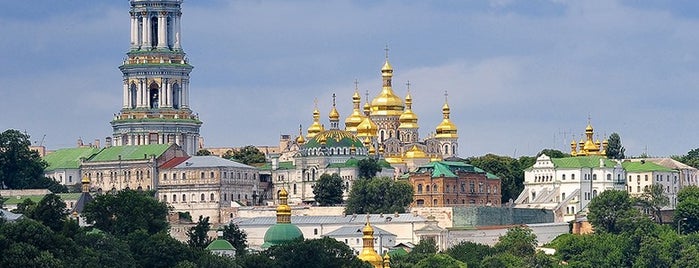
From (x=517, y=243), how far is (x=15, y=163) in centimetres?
2385

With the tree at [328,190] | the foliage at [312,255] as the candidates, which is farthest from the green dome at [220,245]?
the tree at [328,190]

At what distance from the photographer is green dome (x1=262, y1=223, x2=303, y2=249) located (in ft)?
362

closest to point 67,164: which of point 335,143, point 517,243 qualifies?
point 335,143

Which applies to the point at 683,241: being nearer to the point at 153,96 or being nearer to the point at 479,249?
the point at 479,249

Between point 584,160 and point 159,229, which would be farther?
point 584,160

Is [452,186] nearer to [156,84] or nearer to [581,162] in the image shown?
[581,162]

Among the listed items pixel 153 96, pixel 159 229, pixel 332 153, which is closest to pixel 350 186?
pixel 332 153

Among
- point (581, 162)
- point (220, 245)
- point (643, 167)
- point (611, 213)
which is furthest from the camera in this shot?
point (643, 167)

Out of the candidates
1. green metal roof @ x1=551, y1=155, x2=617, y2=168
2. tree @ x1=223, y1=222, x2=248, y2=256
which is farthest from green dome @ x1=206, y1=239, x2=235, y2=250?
green metal roof @ x1=551, y1=155, x2=617, y2=168

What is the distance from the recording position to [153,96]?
466 ft

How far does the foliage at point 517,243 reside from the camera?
120 metres

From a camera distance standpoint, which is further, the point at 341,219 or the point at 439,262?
the point at 341,219

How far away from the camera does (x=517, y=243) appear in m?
120

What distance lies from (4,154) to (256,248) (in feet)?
53.3
